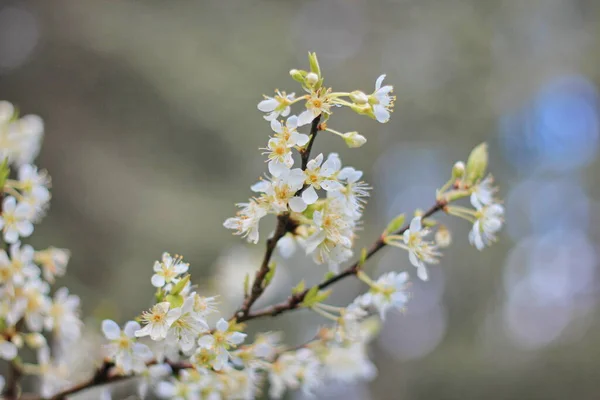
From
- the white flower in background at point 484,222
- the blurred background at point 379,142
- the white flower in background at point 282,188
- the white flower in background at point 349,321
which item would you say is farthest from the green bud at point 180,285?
the blurred background at point 379,142

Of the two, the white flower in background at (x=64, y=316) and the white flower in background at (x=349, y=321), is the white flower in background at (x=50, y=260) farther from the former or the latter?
the white flower in background at (x=349, y=321)

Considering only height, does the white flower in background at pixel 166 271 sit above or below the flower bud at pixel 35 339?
above

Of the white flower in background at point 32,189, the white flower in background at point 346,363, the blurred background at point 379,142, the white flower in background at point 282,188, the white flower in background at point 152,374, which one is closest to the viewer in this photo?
the white flower in background at point 282,188

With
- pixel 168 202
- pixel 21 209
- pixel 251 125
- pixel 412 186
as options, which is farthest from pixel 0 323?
pixel 412 186

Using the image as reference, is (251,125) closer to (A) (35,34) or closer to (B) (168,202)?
(B) (168,202)

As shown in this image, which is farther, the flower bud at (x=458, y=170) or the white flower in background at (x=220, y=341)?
the flower bud at (x=458, y=170)

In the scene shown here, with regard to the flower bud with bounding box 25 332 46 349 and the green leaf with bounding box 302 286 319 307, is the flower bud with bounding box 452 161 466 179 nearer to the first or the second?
the green leaf with bounding box 302 286 319 307

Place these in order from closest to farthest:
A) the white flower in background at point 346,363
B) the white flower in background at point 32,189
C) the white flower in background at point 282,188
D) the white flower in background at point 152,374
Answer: the white flower in background at point 282,188
the white flower in background at point 152,374
the white flower in background at point 32,189
the white flower in background at point 346,363

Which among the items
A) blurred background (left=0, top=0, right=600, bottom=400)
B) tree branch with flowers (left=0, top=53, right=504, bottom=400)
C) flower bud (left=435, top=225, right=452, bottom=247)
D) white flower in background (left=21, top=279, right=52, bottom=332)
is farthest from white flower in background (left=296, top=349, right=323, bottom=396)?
blurred background (left=0, top=0, right=600, bottom=400)
